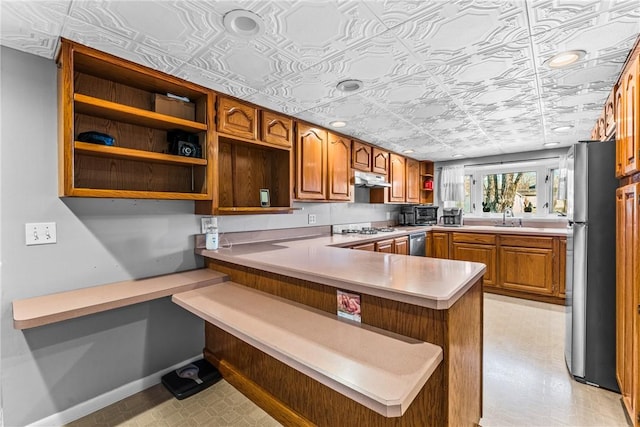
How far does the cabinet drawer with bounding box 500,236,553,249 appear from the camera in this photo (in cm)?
377

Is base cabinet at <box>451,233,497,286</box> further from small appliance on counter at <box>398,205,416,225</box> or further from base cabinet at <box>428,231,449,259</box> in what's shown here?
small appliance on counter at <box>398,205,416,225</box>

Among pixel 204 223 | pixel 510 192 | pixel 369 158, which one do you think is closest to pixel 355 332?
pixel 204 223

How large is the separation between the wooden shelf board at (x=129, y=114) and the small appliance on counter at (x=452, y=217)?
435 centimetres

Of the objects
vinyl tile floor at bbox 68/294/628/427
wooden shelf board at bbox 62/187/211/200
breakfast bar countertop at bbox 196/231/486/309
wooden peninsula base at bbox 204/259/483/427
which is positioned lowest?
vinyl tile floor at bbox 68/294/628/427

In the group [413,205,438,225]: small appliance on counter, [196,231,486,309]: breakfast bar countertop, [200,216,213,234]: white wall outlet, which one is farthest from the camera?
[413,205,438,225]: small appliance on counter

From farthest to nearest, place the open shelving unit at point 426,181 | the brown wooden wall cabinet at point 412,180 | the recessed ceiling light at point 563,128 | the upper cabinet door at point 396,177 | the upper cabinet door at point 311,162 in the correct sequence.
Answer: the open shelving unit at point 426,181, the brown wooden wall cabinet at point 412,180, the upper cabinet door at point 396,177, the recessed ceiling light at point 563,128, the upper cabinet door at point 311,162

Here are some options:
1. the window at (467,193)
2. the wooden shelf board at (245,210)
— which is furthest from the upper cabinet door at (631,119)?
the window at (467,193)

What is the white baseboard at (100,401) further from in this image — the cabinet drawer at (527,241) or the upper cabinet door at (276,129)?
the cabinet drawer at (527,241)

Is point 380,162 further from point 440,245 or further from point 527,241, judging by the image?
point 527,241

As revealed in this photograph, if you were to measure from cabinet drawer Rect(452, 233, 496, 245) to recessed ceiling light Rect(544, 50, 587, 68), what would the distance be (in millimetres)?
2832

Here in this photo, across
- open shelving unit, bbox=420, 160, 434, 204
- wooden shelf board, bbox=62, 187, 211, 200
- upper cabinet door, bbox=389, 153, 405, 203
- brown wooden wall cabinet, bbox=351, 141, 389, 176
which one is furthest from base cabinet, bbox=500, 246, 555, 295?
wooden shelf board, bbox=62, 187, 211, 200

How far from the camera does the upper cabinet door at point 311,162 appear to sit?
2.98 meters

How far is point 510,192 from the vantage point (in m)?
4.91

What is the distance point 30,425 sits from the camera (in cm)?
166
